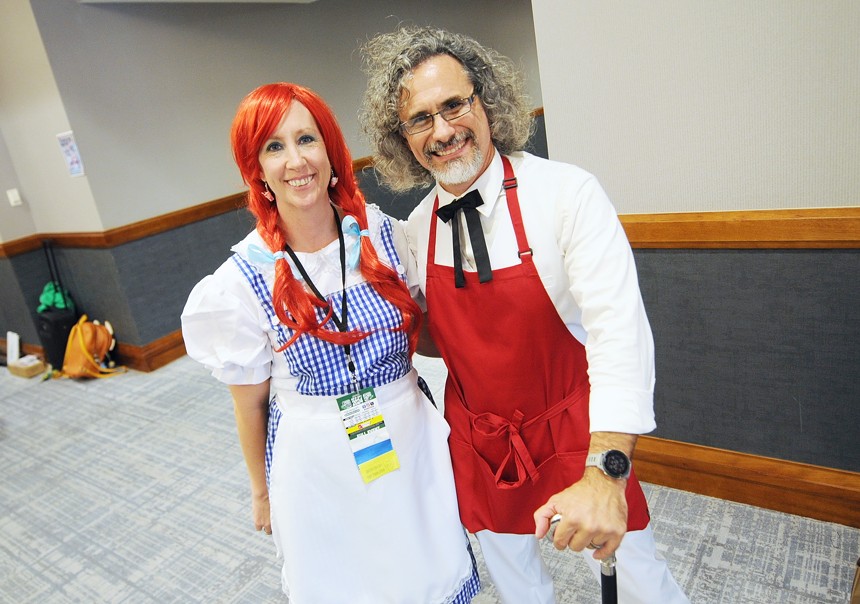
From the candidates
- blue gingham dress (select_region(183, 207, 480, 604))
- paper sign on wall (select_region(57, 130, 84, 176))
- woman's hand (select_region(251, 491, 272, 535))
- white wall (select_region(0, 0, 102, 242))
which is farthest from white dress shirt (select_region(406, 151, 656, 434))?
white wall (select_region(0, 0, 102, 242))

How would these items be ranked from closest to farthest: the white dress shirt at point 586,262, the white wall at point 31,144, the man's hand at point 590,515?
1. the man's hand at point 590,515
2. the white dress shirt at point 586,262
3. the white wall at point 31,144

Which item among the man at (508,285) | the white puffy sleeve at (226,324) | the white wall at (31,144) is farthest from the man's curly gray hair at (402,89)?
the white wall at (31,144)

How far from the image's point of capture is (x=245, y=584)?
7.03 ft

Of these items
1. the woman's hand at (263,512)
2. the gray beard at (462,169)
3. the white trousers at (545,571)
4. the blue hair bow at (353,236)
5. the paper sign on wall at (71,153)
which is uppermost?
the paper sign on wall at (71,153)

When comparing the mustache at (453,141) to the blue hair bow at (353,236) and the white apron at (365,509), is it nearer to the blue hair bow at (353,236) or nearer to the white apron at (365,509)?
the blue hair bow at (353,236)

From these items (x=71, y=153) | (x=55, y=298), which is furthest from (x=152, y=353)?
(x=71, y=153)

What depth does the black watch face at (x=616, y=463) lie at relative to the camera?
952 millimetres

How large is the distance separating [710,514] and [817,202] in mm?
1040

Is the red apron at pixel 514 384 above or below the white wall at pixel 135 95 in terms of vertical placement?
below

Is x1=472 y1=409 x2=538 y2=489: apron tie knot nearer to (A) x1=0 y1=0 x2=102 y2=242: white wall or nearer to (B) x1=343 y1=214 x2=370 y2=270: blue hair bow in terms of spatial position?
(B) x1=343 y1=214 x2=370 y2=270: blue hair bow

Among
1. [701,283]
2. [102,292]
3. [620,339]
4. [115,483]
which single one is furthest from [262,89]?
[102,292]

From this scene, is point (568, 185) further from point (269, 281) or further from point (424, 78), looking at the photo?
point (269, 281)

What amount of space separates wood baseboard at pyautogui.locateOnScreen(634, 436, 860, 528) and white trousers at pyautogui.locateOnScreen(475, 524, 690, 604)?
76cm

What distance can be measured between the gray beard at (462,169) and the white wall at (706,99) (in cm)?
87
